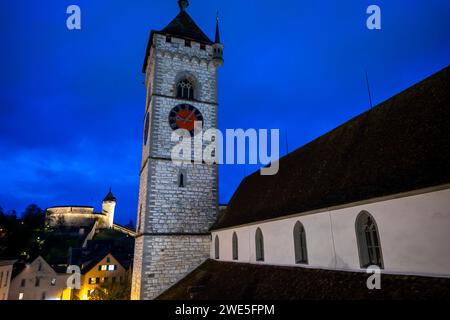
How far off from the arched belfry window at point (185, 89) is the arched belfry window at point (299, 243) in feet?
49.6

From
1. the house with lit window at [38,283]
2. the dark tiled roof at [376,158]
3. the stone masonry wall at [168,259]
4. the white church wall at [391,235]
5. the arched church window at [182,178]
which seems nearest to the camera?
the white church wall at [391,235]

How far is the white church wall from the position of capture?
24.3 ft

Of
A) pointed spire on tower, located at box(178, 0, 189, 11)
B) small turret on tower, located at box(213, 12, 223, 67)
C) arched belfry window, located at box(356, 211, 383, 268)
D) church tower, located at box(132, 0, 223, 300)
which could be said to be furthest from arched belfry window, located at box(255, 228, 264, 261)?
pointed spire on tower, located at box(178, 0, 189, 11)

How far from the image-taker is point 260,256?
50.0 feet

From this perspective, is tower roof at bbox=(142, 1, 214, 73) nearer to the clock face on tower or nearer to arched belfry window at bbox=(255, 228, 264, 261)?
the clock face on tower

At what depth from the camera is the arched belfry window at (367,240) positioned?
9.26 meters

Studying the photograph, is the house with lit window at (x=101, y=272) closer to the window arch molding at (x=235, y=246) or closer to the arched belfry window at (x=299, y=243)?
the window arch molding at (x=235, y=246)

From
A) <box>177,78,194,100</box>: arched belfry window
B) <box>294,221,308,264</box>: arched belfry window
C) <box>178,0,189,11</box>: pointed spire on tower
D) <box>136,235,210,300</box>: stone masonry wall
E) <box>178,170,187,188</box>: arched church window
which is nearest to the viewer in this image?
<box>294,221,308,264</box>: arched belfry window

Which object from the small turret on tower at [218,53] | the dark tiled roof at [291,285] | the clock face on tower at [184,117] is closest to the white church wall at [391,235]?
the dark tiled roof at [291,285]

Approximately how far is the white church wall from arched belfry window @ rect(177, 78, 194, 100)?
47.6ft
